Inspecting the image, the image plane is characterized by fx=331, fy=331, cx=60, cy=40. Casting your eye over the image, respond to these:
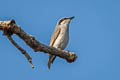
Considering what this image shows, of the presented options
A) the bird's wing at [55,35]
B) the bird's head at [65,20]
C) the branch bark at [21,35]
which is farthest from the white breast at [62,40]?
the branch bark at [21,35]

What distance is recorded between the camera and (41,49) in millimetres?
5133

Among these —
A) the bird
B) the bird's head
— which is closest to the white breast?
the bird

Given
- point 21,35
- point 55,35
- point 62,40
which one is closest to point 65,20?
point 55,35

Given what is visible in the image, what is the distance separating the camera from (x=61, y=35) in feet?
32.6

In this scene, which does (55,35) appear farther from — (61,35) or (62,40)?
(62,40)

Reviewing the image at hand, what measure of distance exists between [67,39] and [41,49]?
4695 mm

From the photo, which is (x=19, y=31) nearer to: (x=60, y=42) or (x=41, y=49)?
(x=41, y=49)

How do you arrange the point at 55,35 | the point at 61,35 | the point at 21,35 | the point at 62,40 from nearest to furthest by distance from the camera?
the point at 21,35
the point at 62,40
the point at 61,35
the point at 55,35

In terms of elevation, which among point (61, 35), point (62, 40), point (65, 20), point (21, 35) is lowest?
point (21, 35)

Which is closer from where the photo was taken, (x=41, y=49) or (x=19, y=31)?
(x=19, y=31)

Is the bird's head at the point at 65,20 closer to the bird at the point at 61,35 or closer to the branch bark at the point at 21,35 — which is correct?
the bird at the point at 61,35

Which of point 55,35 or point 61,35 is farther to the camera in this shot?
point 55,35

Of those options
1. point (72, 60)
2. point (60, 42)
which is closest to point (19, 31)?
point (72, 60)

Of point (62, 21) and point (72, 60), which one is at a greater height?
point (62, 21)
